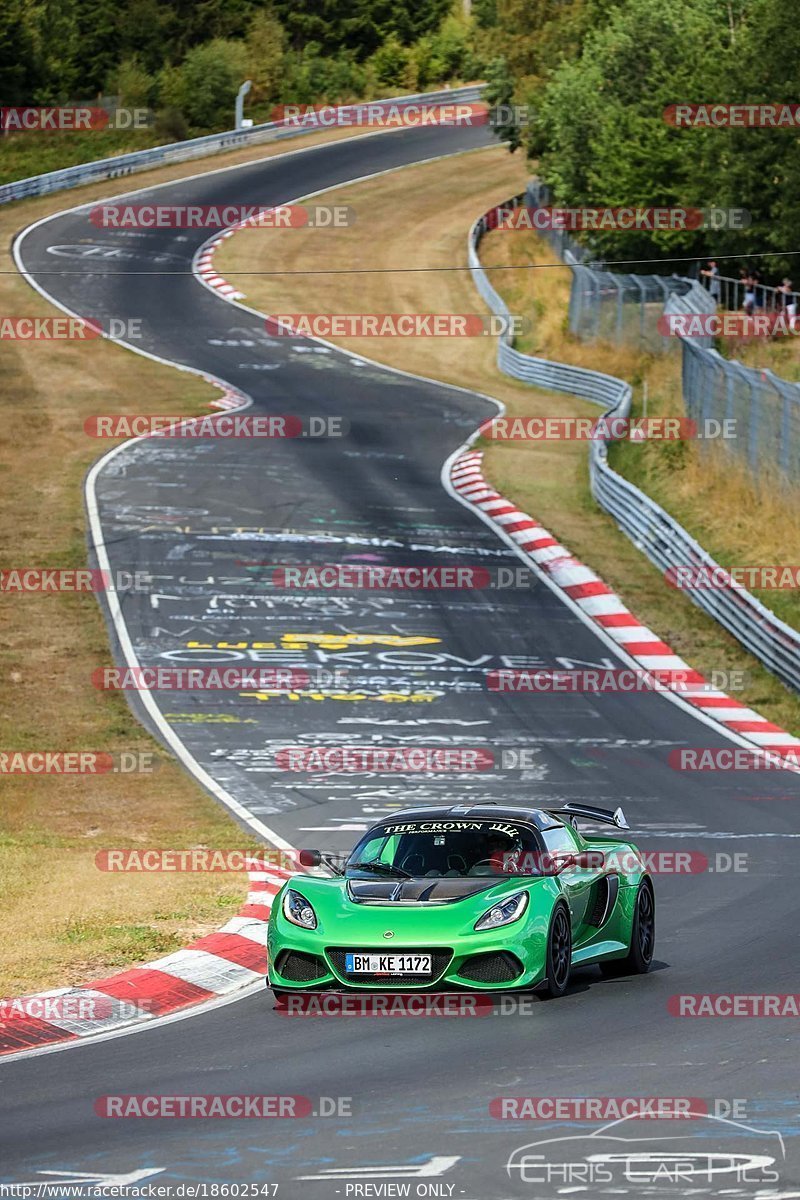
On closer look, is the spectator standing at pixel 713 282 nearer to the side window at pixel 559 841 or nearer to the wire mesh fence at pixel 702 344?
the wire mesh fence at pixel 702 344

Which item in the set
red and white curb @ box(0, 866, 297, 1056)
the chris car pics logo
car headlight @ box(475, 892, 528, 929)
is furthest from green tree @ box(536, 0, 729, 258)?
the chris car pics logo

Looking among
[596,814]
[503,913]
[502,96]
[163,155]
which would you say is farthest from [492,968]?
[163,155]

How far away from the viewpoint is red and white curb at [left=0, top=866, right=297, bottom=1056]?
10.6m

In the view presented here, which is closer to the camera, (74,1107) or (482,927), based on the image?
(74,1107)

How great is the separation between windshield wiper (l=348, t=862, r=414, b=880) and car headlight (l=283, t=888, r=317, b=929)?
607 mm

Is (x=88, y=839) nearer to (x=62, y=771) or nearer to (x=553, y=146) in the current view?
(x=62, y=771)

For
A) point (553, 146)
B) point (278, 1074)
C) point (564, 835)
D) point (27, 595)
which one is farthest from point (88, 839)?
point (553, 146)

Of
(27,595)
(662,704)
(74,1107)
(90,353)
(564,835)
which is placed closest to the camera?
(74,1107)

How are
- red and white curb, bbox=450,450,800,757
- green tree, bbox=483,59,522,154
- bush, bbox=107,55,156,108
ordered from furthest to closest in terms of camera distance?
bush, bbox=107,55,156,108 < green tree, bbox=483,59,522,154 < red and white curb, bbox=450,450,800,757

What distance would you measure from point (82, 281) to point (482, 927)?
175 feet

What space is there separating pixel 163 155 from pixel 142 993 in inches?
2825

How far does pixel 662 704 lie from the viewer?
25.6 metres

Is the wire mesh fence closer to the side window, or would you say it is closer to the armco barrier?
the armco barrier

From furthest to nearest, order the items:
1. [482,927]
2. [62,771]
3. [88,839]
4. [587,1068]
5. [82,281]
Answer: [82,281]
[62,771]
[88,839]
[482,927]
[587,1068]
